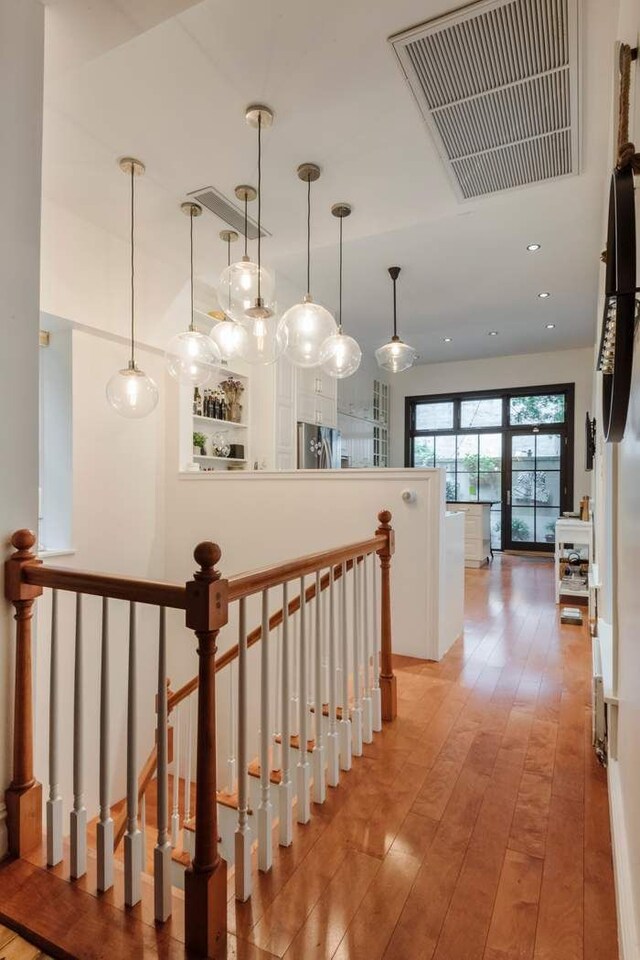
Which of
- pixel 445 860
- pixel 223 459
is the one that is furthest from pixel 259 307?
pixel 223 459

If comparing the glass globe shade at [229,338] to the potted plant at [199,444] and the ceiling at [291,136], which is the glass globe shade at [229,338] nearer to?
the ceiling at [291,136]

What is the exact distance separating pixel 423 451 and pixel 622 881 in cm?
807

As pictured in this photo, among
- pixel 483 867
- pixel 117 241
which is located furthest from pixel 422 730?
pixel 117 241

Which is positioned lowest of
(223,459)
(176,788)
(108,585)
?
(176,788)

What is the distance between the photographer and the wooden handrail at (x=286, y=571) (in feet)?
4.34

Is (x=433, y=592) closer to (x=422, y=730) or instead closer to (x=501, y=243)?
(x=422, y=730)

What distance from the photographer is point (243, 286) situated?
2654mm

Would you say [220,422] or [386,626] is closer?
[386,626]

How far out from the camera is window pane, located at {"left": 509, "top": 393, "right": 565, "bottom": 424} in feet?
26.5

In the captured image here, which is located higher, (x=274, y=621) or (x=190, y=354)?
(x=190, y=354)

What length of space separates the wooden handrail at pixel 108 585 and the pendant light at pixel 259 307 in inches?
63.9

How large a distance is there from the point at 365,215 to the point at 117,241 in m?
1.88

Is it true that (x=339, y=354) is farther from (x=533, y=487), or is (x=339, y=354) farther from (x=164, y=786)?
(x=533, y=487)

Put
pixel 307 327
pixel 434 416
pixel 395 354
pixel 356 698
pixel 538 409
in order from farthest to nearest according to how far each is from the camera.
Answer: pixel 434 416 < pixel 538 409 < pixel 395 354 < pixel 307 327 < pixel 356 698
